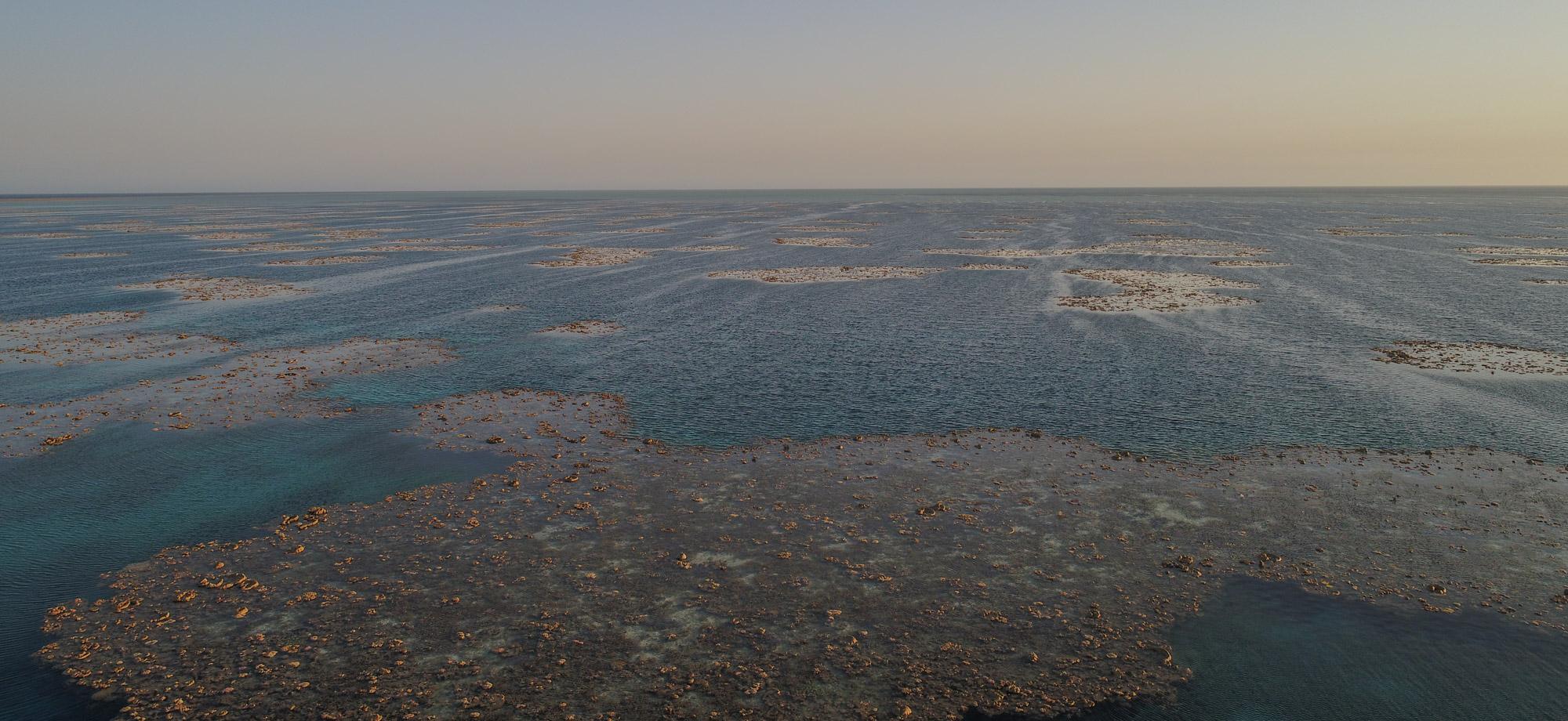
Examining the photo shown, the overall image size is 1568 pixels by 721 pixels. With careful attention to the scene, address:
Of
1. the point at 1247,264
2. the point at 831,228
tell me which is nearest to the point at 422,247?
the point at 831,228

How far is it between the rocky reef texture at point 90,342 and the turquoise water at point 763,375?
7.32 ft

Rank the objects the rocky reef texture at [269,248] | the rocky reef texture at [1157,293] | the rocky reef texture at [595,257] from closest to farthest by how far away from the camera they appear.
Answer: the rocky reef texture at [1157,293] < the rocky reef texture at [595,257] < the rocky reef texture at [269,248]

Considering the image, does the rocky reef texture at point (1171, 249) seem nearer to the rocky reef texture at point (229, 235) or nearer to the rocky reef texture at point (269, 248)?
the rocky reef texture at point (269, 248)

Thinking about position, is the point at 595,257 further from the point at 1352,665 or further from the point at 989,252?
the point at 1352,665

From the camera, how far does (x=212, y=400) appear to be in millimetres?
40688

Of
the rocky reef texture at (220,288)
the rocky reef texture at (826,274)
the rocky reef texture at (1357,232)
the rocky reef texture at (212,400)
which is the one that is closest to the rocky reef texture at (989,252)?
the rocky reef texture at (826,274)

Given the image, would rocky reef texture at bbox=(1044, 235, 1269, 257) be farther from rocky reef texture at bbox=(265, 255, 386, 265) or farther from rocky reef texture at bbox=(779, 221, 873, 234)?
rocky reef texture at bbox=(265, 255, 386, 265)

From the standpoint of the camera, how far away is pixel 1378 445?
33562mm

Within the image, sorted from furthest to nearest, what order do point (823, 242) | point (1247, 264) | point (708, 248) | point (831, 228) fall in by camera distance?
point (831, 228), point (823, 242), point (708, 248), point (1247, 264)

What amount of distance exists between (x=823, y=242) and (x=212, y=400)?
108 metres

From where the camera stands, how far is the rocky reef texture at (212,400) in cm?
3656

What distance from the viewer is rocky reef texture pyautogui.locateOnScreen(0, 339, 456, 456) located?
3656cm

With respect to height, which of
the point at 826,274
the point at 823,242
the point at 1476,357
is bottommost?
the point at 1476,357

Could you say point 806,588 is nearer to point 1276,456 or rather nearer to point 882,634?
Result: point 882,634
